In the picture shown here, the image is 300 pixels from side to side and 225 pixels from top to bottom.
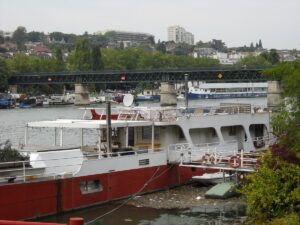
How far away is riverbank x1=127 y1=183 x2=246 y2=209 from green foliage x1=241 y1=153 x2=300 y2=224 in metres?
7.35

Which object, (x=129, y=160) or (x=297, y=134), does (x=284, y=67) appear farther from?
(x=129, y=160)

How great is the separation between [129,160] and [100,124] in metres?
1.87

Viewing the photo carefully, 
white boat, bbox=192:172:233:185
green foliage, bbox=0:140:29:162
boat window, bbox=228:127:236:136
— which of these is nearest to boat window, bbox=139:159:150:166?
white boat, bbox=192:172:233:185

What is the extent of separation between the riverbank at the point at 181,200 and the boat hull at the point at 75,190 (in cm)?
A: 52

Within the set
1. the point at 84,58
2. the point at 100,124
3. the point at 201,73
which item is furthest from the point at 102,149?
the point at 84,58

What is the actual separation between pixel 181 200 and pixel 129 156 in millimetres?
2724

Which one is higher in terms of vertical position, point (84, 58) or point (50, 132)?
point (84, 58)

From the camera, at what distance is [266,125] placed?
115 feet

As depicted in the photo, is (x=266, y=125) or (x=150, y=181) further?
(x=266, y=125)

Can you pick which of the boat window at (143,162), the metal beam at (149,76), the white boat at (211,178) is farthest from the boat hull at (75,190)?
the metal beam at (149,76)

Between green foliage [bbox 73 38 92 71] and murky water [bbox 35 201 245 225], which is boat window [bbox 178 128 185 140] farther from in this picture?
green foliage [bbox 73 38 92 71]

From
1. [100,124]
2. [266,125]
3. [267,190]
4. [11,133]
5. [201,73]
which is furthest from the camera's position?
[201,73]

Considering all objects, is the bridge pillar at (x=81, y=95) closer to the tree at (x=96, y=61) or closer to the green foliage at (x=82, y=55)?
the green foliage at (x=82, y=55)

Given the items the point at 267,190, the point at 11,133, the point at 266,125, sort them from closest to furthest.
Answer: the point at 267,190 < the point at 266,125 < the point at 11,133
